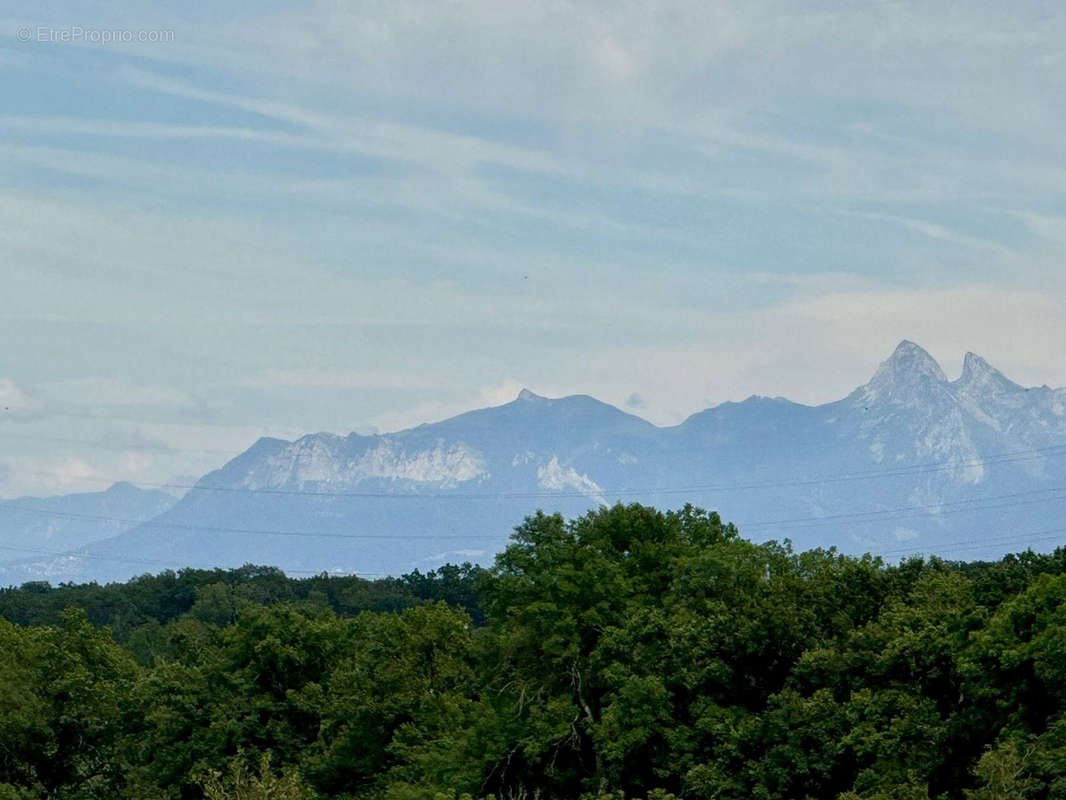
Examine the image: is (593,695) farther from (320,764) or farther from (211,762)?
(211,762)

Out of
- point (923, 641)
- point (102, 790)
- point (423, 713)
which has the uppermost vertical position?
point (923, 641)

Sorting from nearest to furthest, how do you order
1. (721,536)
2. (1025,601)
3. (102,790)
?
(1025,601) < (721,536) < (102,790)

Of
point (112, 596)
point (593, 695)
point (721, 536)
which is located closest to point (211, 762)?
point (593, 695)

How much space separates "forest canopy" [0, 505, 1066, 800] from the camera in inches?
2015

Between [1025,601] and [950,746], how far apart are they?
5.74 metres

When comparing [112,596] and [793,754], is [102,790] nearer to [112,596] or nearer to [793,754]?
[793,754]

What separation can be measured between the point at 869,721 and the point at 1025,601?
7.19 meters

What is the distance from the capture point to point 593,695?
213ft

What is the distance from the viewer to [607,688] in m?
64.2

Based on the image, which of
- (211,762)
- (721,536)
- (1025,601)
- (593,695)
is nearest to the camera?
(1025,601)

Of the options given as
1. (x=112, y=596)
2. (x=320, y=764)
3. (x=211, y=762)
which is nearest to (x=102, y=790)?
(x=211, y=762)

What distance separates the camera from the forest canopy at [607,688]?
5119 cm

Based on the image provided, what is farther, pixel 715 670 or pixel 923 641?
pixel 715 670

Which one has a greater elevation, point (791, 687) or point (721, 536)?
point (721, 536)
